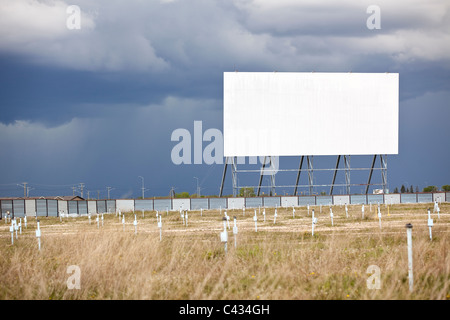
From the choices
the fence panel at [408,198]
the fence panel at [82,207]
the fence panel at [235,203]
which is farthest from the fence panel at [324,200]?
the fence panel at [82,207]

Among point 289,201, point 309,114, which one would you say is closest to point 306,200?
point 289,201

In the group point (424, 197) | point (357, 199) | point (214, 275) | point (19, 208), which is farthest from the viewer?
point (424, 197)

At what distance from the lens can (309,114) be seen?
64.6 metres

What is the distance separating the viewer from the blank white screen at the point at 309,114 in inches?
2495

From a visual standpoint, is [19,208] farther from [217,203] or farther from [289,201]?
[289,201]

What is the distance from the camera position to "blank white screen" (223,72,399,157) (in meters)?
63.4

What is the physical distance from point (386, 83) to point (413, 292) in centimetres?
6229

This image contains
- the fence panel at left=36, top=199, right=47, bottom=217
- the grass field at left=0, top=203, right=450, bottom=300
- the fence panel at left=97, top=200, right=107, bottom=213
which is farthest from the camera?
the fence panel at left=97, top=200, right=107, bottom=213

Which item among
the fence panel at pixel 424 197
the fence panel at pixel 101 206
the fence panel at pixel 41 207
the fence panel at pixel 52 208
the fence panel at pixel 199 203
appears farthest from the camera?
the fence panel at pixel 424 197

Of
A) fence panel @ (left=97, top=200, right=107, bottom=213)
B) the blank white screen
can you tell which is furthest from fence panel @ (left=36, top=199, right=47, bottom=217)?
the blank white screen

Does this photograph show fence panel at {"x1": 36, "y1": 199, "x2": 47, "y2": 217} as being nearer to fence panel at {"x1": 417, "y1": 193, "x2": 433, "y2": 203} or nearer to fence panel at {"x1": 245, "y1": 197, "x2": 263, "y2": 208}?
fence panel at {"x1": 245, "y1": 197, "x2": 263, "y2": 208}

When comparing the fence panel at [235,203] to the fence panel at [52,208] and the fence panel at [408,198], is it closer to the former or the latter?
the fence panel at [52,208]
